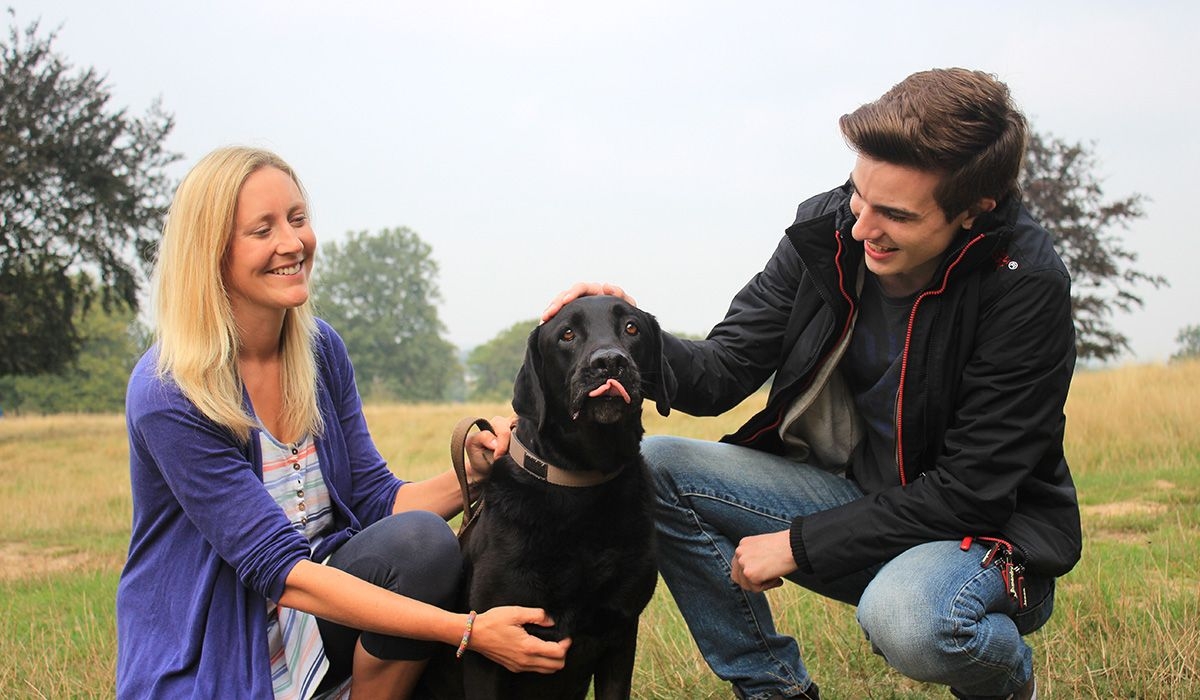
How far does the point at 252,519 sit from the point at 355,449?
707 mm

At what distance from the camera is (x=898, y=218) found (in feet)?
8.71

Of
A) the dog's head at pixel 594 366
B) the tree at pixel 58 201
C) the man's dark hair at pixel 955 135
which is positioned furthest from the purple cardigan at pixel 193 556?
the tree at pixel 58 201

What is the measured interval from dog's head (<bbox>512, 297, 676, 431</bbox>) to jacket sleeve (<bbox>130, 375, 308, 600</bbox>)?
74 centimetres

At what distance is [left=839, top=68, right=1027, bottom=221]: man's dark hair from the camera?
2568 millimetres

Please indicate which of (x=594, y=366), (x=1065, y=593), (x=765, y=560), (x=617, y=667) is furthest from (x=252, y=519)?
(x=1065, y=593)

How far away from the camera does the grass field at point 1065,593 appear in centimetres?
320

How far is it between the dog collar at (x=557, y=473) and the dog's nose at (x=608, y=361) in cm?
31

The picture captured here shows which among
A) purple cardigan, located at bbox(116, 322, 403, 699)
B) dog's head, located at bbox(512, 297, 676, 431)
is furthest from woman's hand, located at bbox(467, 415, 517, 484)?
purple cardigan, located at bbox(116, 322, 403, 699)

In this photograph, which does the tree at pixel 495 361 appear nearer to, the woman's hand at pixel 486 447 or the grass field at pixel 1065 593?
the grass field at pixel 1065 593

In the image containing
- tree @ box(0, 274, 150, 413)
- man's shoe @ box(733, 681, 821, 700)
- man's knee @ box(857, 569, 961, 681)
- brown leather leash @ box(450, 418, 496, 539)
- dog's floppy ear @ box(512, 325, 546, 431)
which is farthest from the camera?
tree @ box(0, 274, 150, 413)

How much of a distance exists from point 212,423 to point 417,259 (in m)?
66.6

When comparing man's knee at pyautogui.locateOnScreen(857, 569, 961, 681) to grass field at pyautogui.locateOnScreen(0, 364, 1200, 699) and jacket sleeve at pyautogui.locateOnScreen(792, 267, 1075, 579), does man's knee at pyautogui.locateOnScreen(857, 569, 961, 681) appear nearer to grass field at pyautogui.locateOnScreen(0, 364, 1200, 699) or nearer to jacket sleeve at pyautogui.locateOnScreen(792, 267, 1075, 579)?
jacket sleeve at pyautogui.locateOnScreen(792, 267, 1075, 579)

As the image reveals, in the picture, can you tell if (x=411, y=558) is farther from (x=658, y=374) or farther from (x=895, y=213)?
(x=895, y=213)

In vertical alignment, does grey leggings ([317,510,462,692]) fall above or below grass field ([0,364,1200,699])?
above
